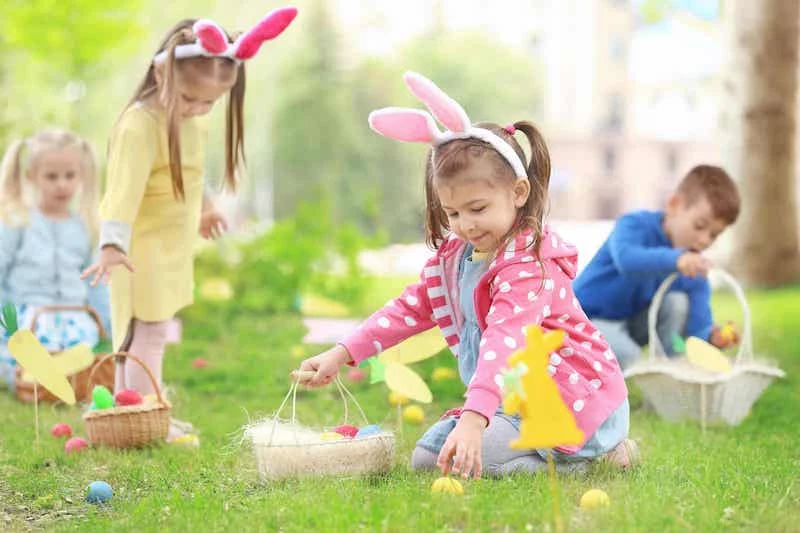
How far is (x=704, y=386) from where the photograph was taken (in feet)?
13.4

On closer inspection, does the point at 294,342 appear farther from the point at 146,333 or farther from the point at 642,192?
the point at 642,192

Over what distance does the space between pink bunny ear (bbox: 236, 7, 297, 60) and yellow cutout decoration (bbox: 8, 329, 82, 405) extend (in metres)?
1.23

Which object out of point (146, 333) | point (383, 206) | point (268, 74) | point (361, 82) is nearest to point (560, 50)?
point (361, 82)

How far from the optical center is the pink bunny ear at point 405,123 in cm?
288

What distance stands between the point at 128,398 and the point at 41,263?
6.13ft

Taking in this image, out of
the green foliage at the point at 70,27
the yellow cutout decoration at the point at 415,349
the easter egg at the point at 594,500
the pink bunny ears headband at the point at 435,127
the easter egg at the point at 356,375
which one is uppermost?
the green foliage at the point at 70,27

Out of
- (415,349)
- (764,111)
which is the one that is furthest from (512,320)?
(764,111)

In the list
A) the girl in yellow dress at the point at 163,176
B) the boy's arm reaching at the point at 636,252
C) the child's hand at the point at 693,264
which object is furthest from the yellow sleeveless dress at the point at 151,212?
the child's hand at the point at 693,264

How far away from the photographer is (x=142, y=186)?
3953 millimetres

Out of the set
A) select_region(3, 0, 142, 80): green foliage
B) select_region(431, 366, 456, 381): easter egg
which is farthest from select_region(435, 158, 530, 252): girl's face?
select_region(3, 0, 142, 80): green foliage

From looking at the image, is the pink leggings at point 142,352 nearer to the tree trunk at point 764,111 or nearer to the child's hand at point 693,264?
the child's hand at point 693,264

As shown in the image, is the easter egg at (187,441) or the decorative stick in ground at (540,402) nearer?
the decorative stick in ground at (540,402)

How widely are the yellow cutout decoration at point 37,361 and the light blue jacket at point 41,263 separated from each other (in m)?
1.91

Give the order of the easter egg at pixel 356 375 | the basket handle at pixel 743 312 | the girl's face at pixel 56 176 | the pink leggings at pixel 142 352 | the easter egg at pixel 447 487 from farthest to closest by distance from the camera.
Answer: the girl's face at pixel 56 176 → the easter egg at pixel 356 375 → the basket handle at pixel 743 312 → the pink leggings at pixel 142 352 → the easter egg at pixel 447 487
